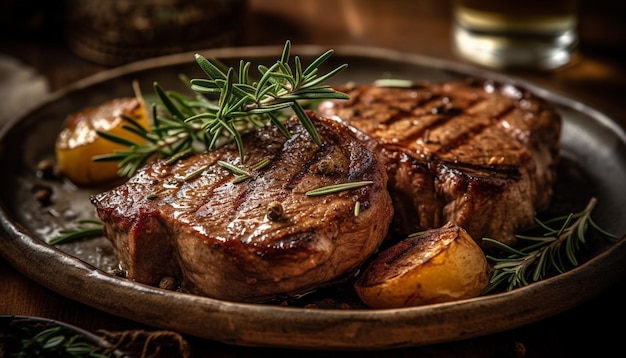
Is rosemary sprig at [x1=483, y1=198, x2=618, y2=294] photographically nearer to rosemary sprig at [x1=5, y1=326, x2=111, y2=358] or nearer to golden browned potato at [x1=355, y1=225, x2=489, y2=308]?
golden browned potato at [x1=355, y1=225, x2=489, y2=308]

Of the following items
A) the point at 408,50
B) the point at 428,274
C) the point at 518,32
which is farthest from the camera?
the point at 408,50

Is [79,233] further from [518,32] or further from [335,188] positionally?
[518,32]

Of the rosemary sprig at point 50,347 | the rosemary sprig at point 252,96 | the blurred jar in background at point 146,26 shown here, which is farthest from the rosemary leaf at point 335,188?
the blurred jar in background at point 146,26

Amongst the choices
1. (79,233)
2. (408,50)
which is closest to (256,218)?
(79,233)

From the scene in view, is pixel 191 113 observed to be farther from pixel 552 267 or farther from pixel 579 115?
pixel 579 115

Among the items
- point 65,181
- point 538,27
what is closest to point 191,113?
point 65,181

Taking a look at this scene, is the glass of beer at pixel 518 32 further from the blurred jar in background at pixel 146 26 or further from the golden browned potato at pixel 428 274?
the golden browned potato at pixel 428 274
